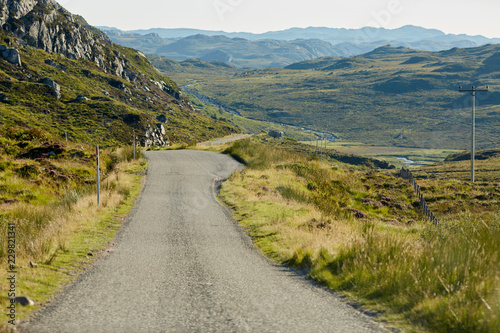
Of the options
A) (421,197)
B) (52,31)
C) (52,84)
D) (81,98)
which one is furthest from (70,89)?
(421,197)

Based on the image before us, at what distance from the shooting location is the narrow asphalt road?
20.3 ft

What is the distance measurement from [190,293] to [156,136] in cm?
11045

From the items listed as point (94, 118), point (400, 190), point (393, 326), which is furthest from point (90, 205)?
point (94, 118)

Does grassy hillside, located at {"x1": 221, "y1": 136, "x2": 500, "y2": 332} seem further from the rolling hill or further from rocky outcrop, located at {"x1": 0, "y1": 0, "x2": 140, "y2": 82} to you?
rocky outcrop, located at {"x1": 0, "y1": 0, "x2": 140, "y2": 82}

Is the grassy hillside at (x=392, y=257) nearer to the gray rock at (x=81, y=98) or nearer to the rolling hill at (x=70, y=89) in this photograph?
the rolling hill at (x=70, y=89)

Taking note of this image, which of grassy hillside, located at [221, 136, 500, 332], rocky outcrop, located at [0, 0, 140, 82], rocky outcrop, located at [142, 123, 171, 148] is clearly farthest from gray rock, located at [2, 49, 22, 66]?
grassy hillside, located at [221, 136, 500, 332]

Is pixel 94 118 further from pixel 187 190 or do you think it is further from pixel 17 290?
pixel 17 290

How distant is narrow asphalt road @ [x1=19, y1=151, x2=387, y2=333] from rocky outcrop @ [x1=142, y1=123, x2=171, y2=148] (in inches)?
3751

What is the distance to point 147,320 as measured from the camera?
6.38 meters

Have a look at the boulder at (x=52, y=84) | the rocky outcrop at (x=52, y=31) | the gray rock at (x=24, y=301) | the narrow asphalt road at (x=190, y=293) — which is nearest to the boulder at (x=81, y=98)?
the boulder at (x=52, y=84)

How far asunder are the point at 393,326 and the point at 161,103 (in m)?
188

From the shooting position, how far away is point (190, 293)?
25.4 feet

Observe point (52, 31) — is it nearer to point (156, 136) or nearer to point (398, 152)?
point (156, 136)

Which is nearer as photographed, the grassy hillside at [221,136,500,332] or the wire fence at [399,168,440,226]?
the grassy hillside at [221,136,500,332]
